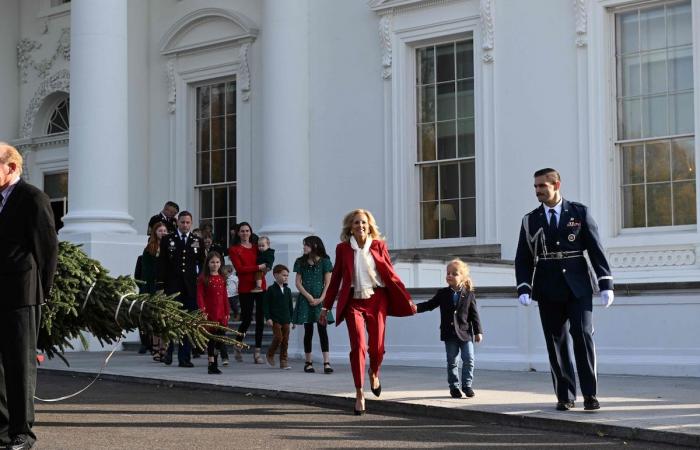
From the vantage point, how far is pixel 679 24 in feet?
57.6

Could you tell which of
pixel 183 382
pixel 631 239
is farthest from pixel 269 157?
pixel 183 382

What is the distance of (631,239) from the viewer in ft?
57.8

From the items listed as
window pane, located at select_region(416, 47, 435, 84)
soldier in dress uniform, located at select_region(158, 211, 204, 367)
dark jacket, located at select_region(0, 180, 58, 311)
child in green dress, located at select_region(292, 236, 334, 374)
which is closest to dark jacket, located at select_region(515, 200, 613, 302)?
dark jacket, located at select_region(0, 180, 58, 311)

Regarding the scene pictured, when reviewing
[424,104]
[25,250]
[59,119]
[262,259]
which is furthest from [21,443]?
[59,119]

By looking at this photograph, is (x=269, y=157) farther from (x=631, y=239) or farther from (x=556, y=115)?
(x=631, y=239)

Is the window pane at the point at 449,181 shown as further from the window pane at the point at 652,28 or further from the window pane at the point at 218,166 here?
the window pane at the point at 218,166

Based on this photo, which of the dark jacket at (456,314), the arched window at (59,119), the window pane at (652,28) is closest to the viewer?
the dark jacket at (456,314)

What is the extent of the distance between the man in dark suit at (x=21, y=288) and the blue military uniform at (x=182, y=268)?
7561 mm

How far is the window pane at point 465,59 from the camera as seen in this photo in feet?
64.6

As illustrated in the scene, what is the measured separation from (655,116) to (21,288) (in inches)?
465

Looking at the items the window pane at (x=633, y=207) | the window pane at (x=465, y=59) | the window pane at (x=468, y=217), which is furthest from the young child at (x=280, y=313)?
the window pane at (x=465, y=59)

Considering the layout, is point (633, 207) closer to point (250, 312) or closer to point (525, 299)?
point (250, 312)

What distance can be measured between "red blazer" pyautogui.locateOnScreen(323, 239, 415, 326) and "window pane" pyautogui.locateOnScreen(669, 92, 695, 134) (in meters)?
7.68

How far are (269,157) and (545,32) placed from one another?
17.0ft
